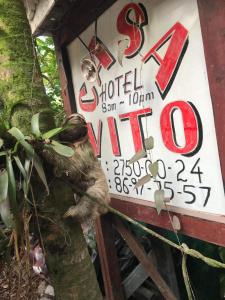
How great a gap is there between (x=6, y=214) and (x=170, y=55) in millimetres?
758

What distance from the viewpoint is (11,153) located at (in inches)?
37.5

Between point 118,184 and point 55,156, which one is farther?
point 118,184

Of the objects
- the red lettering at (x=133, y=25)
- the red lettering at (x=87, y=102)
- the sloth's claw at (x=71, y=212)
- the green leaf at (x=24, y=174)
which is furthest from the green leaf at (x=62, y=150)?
the red lettering at (x=87, y=102)

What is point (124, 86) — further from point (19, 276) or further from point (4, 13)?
point (19, 276)

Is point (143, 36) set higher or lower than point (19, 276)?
higher

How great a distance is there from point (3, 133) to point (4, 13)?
0.44 meters

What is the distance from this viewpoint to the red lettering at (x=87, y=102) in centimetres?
166

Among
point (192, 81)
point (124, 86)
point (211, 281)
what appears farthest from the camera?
point (211, 281)

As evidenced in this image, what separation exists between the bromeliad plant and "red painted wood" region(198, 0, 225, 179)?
465 millimetres

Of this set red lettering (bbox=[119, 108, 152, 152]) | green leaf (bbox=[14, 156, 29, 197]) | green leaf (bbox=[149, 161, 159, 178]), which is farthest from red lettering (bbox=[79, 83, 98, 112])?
green leaf (bbox=[14, 156, 29, 197])

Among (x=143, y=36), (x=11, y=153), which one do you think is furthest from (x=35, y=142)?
(x=143, y=36)

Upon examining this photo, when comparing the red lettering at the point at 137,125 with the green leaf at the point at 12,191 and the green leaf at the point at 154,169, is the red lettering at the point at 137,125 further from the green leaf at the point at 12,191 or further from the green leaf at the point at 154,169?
the green leaf at the point at 12,191

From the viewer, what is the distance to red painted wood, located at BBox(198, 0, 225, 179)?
3.08ft

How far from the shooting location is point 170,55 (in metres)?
1.15
